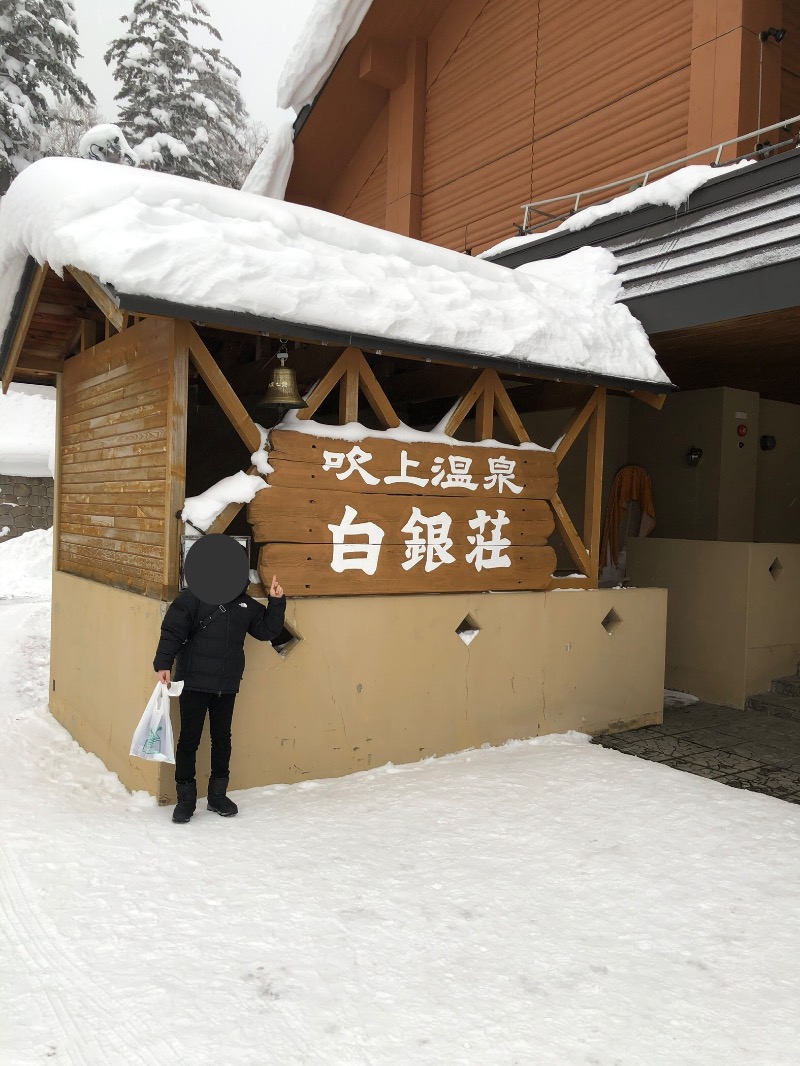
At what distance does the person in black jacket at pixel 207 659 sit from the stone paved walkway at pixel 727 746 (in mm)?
3340

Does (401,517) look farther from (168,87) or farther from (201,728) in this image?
(168,87)

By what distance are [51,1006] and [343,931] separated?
1.16 metres

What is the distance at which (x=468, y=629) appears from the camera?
6254 mm

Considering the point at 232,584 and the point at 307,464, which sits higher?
the point at 307,464

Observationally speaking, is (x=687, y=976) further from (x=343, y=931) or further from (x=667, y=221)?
(x=667, y=221)

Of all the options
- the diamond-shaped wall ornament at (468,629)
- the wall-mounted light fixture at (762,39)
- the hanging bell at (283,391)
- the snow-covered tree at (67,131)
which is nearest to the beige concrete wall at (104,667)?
the hanging bell at (283,391)

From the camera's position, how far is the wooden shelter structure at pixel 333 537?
514 centimetres

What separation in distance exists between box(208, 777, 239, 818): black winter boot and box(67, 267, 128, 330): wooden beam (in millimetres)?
2702

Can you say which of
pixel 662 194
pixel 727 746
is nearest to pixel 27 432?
pixel 662 194

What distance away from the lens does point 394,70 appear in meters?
11.9

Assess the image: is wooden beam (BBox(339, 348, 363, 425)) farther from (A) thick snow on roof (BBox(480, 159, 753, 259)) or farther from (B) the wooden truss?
(A) thick snow on roof (BBox(480, 159, 753, 259))

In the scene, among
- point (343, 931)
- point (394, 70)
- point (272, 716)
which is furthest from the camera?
point (394, 70)

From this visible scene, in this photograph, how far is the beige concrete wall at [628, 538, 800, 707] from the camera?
26.3 ft

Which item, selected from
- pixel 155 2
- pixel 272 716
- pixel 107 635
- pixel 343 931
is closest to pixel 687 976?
pixel 343 931
